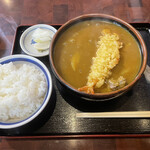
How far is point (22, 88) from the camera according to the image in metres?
1.56

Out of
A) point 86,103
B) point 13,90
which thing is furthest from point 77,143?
point 13,90

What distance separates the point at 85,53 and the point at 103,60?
0.71 ft

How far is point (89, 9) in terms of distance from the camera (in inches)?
102

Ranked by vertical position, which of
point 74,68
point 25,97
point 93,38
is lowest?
point 25,97

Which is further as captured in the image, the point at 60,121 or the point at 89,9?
the point at 89,9

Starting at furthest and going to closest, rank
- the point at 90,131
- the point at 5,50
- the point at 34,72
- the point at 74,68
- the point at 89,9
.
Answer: the point at 89,9, the point at 5,50, the point at 34,72, the point at 74,68, the point at 90,131

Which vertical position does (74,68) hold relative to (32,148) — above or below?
above

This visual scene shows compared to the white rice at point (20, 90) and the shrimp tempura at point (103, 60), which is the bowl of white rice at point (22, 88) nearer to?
the white rice at point (20, 90)

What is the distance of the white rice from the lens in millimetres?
1482

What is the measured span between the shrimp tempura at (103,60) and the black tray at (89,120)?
24 cm

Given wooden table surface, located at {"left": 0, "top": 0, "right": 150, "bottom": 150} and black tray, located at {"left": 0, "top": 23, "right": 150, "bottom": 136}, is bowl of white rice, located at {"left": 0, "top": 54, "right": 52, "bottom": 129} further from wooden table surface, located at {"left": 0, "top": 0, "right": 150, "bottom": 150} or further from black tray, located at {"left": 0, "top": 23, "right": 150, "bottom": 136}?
wooden table surface, located at {"left": 0, "top": 0, "right": 150, "bottom": 150}

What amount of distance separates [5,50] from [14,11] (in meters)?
0.86

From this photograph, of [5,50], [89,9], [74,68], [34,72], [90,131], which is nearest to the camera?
[90,131]

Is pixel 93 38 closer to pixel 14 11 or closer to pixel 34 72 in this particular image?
pixel 34 72
